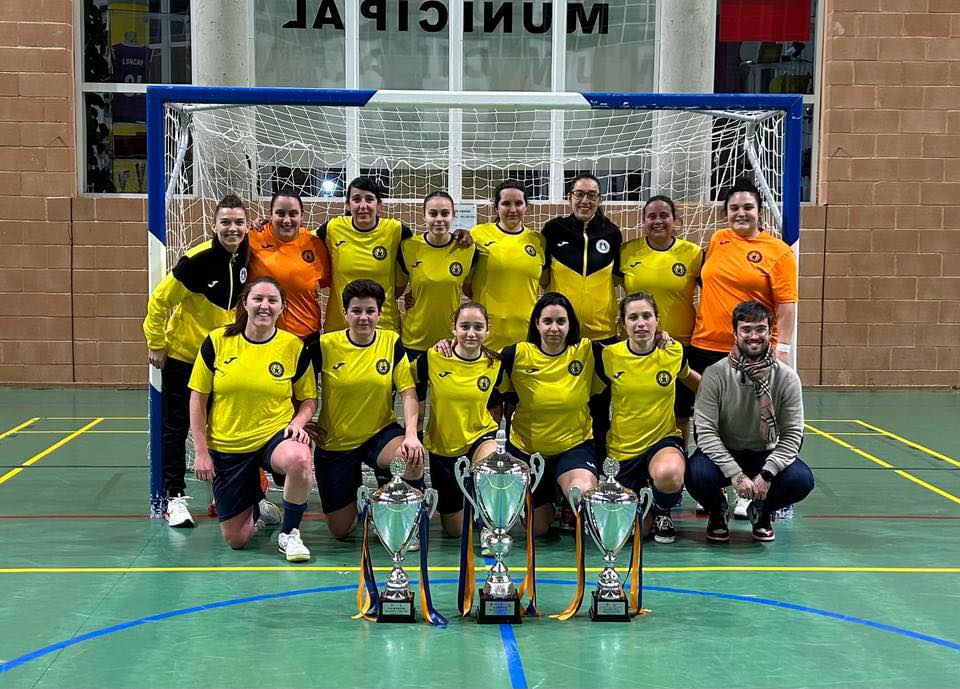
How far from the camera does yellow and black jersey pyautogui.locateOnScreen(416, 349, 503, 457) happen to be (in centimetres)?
505

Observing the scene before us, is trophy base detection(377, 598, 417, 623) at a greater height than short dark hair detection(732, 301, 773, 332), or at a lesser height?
lesser

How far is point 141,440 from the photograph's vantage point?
809 cm

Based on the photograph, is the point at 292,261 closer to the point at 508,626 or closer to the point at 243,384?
the point at 243,384

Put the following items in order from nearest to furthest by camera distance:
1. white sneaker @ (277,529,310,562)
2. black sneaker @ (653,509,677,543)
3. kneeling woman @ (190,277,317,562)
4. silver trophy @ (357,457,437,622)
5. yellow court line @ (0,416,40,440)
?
silver trophy @ (357,457,437,622) → white sneaker @ (277,529,310,562) → kneeling woman @ (190,277,317,562) → black sneaker @ (653,509,677,543) → yellow court line @ (0,416,40,440)

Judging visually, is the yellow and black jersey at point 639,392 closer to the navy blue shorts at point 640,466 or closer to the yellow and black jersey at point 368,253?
the navy blue shorts at point 640,466

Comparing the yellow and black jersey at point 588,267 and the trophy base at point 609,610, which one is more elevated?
the yellow and black jersey at point 588,267

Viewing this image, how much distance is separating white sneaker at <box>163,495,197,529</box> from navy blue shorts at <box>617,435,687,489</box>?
227 centimetres

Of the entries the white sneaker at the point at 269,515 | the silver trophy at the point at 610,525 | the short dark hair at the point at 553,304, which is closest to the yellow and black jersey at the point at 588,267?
the short dark hair at the point at 553,304

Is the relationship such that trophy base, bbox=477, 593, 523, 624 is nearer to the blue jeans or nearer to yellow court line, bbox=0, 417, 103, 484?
the blue jeans

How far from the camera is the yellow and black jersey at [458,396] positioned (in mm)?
5047

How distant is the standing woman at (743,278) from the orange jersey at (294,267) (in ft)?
6.91

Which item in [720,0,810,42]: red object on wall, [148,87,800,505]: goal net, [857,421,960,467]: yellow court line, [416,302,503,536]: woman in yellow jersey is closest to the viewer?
[416,302,503,536]: woman in yellow jersey

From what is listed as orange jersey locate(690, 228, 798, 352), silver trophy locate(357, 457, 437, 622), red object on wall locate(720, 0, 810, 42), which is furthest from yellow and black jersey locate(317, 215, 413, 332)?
red object on wall locate(720, 0, 810, 42)

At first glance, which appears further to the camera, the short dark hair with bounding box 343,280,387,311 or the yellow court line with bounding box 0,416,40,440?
the yellow court line with bounding box 0,416,40,440
